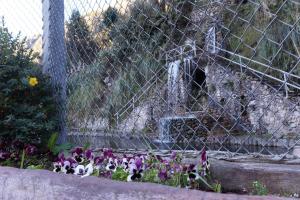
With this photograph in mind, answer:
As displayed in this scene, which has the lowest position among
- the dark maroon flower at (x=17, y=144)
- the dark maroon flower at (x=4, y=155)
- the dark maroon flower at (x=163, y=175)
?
the dark maroon flower at (x=163, y=175)

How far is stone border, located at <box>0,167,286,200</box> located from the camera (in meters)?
1.07

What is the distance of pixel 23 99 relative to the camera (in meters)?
2.69

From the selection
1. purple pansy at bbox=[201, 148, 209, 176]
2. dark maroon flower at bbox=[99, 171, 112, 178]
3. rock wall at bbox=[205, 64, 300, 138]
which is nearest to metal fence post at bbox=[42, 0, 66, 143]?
rock wall at bbox=[205, 64, 300, 138]

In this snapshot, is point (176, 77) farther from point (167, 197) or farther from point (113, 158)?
point (167, 197)

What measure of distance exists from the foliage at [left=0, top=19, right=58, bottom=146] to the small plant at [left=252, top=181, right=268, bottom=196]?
1.58m

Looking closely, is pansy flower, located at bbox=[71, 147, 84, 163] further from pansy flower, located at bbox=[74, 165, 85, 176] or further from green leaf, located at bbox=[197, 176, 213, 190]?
green leaf, located at bbox=[197, 176, 213, 190]

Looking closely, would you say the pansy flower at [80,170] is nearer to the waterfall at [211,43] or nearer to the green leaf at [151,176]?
the green leaf at [151,176]

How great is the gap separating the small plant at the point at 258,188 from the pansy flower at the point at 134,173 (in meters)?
0.40

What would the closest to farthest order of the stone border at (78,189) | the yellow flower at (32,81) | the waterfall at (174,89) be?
1. the stone border at (78,189)
2. the waterfall at (174,89)
3. the yellow flower at (32,81)

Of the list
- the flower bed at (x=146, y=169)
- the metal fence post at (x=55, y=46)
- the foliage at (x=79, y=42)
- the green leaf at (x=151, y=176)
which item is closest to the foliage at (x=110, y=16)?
the foliage at (x=79, y=42)

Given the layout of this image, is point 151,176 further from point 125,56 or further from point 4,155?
point 125,56

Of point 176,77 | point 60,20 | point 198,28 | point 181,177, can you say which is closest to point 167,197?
point 181,177

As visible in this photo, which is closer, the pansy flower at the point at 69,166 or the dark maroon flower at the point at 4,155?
the pansy flower at the point at 69,166

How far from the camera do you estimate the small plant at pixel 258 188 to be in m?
1.28
